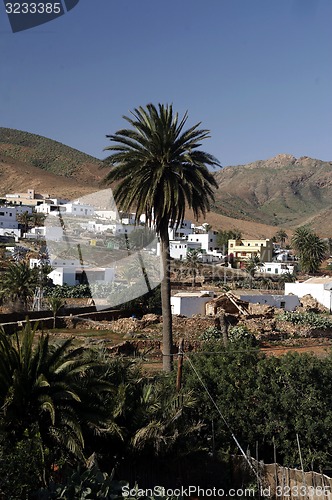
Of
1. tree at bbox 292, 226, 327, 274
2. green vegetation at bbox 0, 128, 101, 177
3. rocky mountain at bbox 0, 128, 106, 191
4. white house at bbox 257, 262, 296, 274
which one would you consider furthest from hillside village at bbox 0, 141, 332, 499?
green vegetation at bbox 0, 128, 101, 177

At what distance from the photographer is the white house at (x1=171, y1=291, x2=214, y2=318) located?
39.2 m

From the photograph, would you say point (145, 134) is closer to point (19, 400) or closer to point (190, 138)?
point (190, 138)

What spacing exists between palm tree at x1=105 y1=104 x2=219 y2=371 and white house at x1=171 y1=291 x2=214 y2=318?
24668 mm

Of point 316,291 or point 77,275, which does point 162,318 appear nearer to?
point 316,291

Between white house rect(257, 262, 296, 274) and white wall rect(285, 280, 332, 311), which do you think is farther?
white house rect(257, 262, 296, 274)

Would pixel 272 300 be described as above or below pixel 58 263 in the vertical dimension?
below

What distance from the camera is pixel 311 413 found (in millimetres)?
12250

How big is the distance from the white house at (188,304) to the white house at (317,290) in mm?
10828

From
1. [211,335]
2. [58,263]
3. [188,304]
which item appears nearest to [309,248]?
[58,263]

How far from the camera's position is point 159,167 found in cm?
1427

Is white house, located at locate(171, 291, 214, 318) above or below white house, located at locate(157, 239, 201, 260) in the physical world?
below

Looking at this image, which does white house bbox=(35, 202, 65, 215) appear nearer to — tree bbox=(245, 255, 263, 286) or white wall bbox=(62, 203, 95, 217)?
white wall bbox=(62, 203, 95, 217)

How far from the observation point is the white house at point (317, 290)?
4439 centimetres

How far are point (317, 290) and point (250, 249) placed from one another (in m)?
40.1
